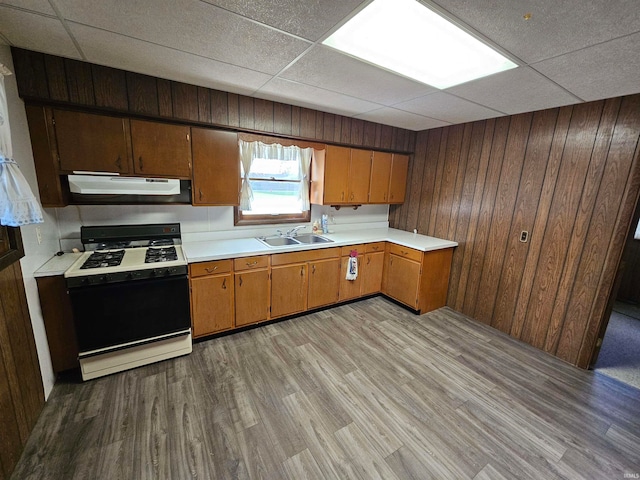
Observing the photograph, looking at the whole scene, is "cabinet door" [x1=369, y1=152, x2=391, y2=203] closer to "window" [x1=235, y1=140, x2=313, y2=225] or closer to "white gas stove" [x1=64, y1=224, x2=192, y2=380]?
"window" [x1=235, y1=140, x2=313, y2=225]

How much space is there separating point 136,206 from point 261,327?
5.67 feet

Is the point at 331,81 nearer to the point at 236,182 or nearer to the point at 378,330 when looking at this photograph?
the point at 236,182

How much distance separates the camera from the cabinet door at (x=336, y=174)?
3.20m

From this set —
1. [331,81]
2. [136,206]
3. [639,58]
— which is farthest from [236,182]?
[639,58]

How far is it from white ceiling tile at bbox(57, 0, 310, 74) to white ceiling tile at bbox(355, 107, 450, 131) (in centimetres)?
146

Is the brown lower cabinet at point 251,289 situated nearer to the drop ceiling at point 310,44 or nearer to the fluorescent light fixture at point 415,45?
the drop ceiling at point 310,44

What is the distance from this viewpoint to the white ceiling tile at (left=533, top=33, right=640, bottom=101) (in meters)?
1.40

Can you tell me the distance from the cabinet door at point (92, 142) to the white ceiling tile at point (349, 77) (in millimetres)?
1392

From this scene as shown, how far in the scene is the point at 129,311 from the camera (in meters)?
2.06

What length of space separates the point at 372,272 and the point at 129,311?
2.65 metres

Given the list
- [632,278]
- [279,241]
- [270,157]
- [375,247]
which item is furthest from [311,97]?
[632,278]

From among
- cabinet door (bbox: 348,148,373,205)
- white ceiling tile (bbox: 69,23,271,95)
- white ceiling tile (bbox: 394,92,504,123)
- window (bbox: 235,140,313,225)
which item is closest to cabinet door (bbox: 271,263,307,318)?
window (bbox: 235,140,313,225)

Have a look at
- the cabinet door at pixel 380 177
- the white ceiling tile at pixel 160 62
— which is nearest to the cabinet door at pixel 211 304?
the white ceiling tile at pixel 160 62

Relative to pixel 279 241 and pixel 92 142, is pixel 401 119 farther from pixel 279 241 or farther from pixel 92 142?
pixel 92 142
